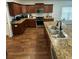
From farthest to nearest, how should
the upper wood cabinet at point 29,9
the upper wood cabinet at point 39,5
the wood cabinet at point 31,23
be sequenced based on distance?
the upper wood cabinet at point 29,9, the upper wood cabinet at point 39,5, the wood cabinet at point 31,23

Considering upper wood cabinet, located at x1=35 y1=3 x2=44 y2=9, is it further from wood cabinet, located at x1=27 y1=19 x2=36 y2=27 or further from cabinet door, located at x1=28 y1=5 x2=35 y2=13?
wood cabinet, located at x1=27 y1=19 x2=36 y2=27

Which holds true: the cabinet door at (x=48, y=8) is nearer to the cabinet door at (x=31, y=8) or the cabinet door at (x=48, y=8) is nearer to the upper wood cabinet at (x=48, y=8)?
the upper wood cabinet at (x=48, y=8)

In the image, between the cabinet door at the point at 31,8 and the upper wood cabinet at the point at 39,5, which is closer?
the upper wood cabinet at the point at 39,5

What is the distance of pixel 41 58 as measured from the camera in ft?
13.9

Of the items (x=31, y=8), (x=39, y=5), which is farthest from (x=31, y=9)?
(x=39, y=5)

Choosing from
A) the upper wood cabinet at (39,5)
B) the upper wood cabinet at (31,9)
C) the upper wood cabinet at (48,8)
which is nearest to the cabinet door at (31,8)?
the upper wood cabinet at (31,9)

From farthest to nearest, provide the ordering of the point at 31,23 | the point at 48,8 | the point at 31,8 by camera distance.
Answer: the point at 31,8 → the point at 48,8 → the point at 31,23

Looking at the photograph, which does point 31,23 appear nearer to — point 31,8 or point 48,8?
point 31,8

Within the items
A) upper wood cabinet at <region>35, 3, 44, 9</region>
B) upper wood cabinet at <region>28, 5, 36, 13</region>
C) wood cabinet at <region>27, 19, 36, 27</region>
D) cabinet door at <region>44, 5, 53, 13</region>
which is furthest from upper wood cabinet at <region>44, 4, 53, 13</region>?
wood cabinet at <region>27, 19, 36, 27</region>

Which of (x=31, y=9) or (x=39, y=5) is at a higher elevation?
(x=39, y=5)

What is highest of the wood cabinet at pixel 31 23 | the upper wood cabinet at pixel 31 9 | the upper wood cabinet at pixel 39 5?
the upper wood cabinet at pixel 39 5

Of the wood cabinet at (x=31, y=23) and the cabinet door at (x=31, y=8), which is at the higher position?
the cabinet door at (x=31, y=8)
